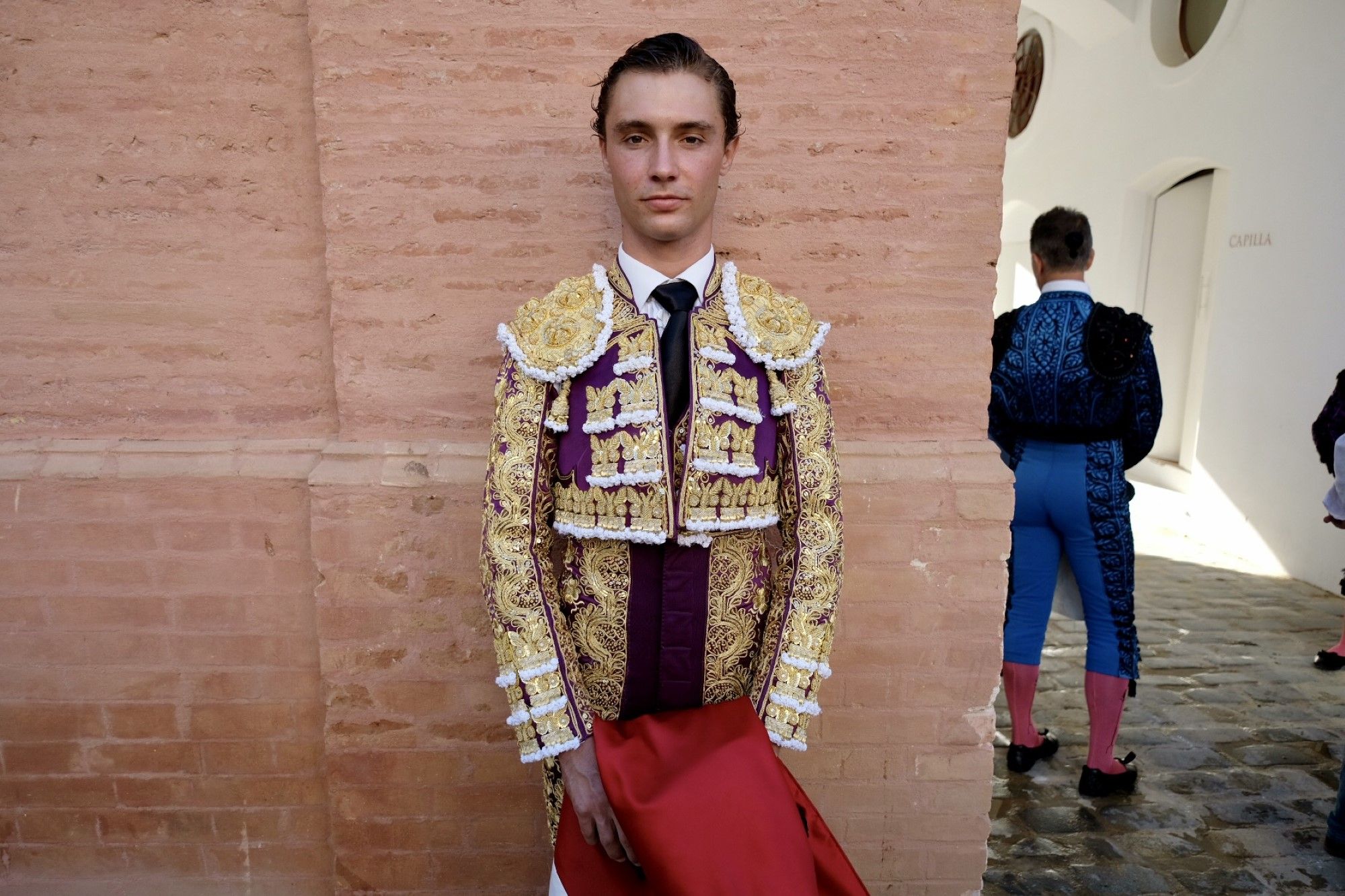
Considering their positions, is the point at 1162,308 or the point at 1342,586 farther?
the point at 1162,308

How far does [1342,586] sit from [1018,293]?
375 inches

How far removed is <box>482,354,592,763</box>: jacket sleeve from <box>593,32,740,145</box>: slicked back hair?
57cm

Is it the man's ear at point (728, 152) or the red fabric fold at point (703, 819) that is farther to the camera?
the man's ear at point (728, 152)

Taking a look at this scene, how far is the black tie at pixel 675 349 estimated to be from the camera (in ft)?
5.84

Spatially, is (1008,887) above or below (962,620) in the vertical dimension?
below

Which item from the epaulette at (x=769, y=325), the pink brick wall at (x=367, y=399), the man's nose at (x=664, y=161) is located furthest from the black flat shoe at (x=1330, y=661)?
the man's nose at (x=664, y=161)

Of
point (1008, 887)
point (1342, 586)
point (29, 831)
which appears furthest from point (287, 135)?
point (1342, 586)

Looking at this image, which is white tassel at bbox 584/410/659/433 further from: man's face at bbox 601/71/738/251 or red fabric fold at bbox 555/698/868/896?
red fabric fold at bbox 555/698/868/896

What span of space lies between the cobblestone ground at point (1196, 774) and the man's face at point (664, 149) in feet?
8.26

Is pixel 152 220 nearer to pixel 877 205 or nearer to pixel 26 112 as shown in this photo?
pixel 26 112

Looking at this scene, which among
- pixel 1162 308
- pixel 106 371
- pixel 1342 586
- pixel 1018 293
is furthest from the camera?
pixel 1018 293

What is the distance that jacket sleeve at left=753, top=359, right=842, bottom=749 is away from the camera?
1.81 m

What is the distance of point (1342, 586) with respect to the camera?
447 cm

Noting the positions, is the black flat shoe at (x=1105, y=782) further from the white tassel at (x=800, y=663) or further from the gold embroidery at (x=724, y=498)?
the gold embroidery at (x=724, y=498)
